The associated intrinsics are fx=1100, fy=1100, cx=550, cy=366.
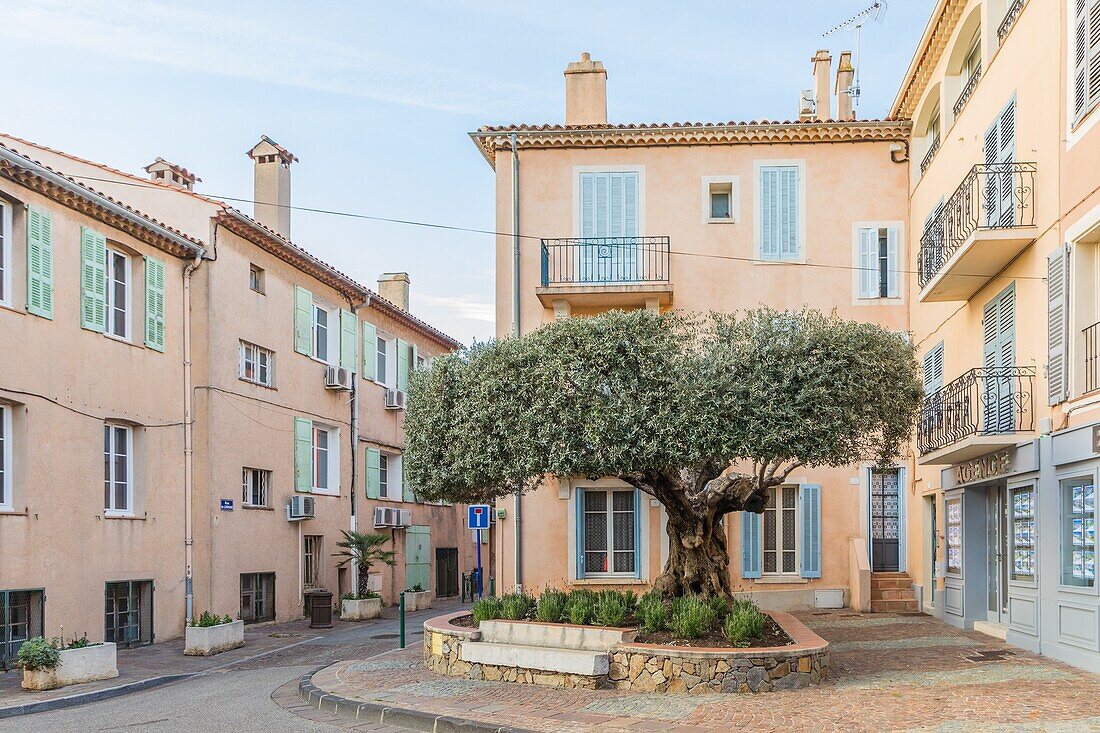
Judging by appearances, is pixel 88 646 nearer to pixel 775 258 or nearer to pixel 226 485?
pixel 226 485

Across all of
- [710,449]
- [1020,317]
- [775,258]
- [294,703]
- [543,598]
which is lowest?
[294,703]

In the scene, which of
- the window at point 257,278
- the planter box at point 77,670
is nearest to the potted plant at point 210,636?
the planter box at point 77,670

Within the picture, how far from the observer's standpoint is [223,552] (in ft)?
65.9

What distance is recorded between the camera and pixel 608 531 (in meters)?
19.8

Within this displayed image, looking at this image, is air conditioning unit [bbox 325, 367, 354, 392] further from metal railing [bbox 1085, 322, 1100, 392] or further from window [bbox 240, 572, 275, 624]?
metal railing [bbox 1085, 322, 1100, 392]

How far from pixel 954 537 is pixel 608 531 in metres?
5.90

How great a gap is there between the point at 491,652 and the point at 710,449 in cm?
345

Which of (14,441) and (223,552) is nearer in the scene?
(14,441)

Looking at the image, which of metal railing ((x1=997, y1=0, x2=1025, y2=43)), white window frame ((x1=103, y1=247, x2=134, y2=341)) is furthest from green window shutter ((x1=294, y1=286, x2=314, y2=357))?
metal railing ((x1=997, y1=0, x2=1025, y2=43))

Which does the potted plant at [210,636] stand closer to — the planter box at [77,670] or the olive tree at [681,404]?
the planter box at [77,670]

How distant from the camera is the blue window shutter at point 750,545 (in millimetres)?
19609

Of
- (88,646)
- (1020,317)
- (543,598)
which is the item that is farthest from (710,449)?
(88,646)

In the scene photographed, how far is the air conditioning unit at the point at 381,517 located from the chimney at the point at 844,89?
45.6 ft

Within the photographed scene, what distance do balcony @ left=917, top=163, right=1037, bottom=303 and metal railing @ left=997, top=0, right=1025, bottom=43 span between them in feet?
5.92
